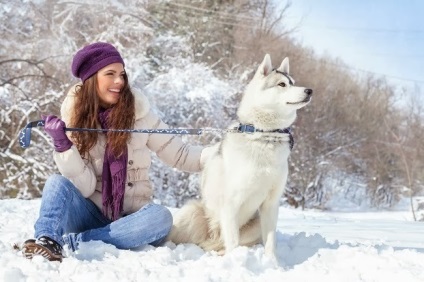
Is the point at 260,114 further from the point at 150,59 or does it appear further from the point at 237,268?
the point at 150,59

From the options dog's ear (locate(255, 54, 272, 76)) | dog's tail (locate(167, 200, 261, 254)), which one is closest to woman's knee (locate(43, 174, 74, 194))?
dog's tail (locate(167, 200, 261, 254))

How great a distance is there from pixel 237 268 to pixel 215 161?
753 millimetres

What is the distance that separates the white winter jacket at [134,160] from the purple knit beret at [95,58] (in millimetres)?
178

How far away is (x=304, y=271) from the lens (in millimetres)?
2305

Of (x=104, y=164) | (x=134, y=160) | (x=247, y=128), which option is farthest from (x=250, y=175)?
(x=104, y=164)

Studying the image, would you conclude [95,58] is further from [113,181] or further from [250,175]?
[250,175]

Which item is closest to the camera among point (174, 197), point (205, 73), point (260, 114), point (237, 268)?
point (237, 268)

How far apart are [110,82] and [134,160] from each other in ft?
1.62

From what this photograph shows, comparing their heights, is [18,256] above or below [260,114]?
Result: below

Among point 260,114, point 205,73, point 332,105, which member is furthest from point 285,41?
point 260,114

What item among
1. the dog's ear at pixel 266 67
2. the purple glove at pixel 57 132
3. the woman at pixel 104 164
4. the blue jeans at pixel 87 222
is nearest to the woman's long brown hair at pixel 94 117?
the woman at pixel 104 164

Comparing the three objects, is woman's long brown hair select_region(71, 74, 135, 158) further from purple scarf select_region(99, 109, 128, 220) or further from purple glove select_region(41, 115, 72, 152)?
purple glove select_region(41, 115, 72, 152)

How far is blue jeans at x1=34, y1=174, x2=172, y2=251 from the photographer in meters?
2.43

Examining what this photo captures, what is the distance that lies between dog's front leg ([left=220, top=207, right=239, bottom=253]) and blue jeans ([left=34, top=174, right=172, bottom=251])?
1.09ft
